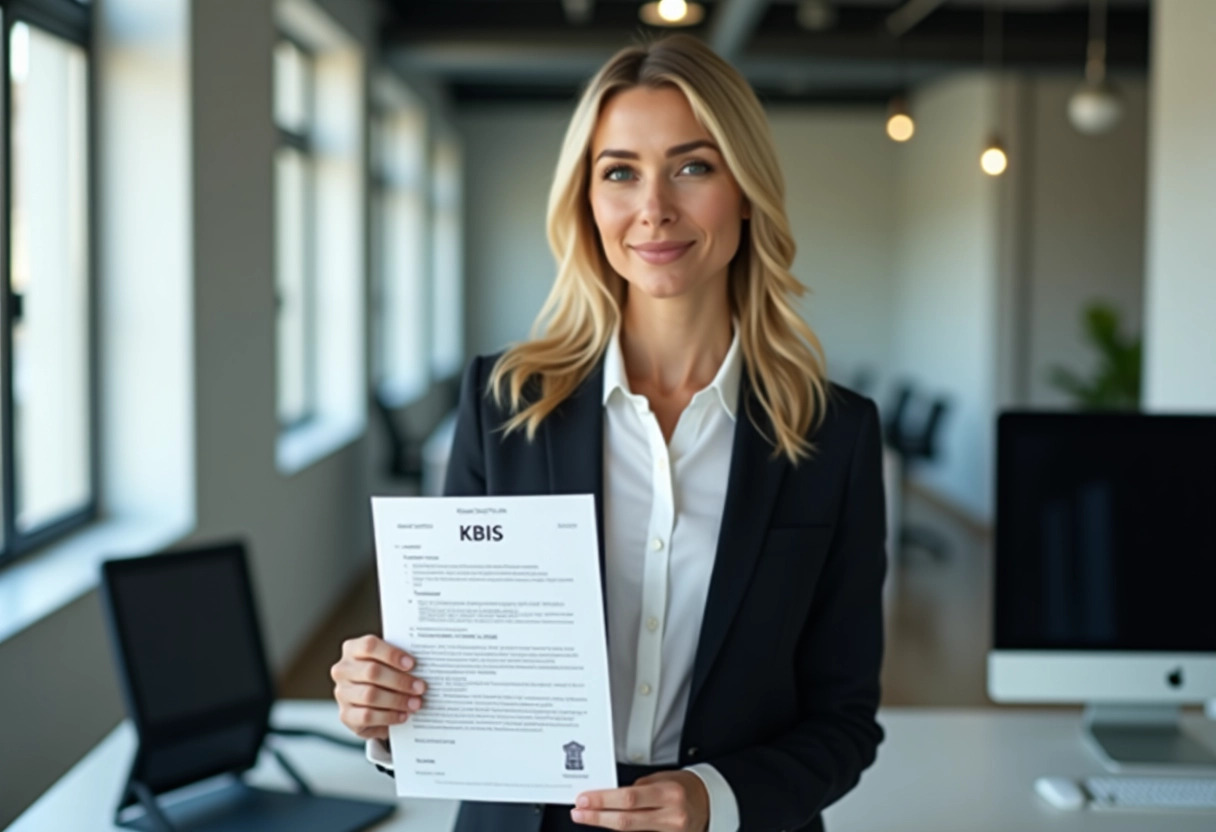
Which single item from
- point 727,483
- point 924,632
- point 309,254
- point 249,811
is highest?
point 309,254

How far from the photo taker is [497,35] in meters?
8.86

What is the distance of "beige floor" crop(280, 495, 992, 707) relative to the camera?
5824mm

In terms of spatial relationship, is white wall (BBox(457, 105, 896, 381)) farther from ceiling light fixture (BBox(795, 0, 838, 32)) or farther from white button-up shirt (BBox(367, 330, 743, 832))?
white button-up shirt (BBox(367, 330, 743, 832))

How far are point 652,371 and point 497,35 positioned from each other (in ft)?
25.0

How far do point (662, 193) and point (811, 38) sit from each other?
7943 mm

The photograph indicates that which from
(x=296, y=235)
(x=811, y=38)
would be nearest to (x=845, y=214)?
(x=811, y=38)

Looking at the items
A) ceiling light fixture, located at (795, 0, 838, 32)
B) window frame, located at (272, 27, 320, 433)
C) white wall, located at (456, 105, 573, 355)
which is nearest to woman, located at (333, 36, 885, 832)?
window frame, located at (272, 27, 320, 433)

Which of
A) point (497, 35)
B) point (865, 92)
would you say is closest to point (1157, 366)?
point (497, 35)

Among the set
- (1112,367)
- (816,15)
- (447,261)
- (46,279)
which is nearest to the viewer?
(46,279)

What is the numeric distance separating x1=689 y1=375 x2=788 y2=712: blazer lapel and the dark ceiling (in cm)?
711

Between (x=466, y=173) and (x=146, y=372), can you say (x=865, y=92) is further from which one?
(x=146, y=372)

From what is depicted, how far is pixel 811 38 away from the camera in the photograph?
9.03m

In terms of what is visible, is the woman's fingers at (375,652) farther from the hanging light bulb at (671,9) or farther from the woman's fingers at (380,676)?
the hanging light bulb at (671,9)

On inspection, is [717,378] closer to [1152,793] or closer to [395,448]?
[1152,793]
